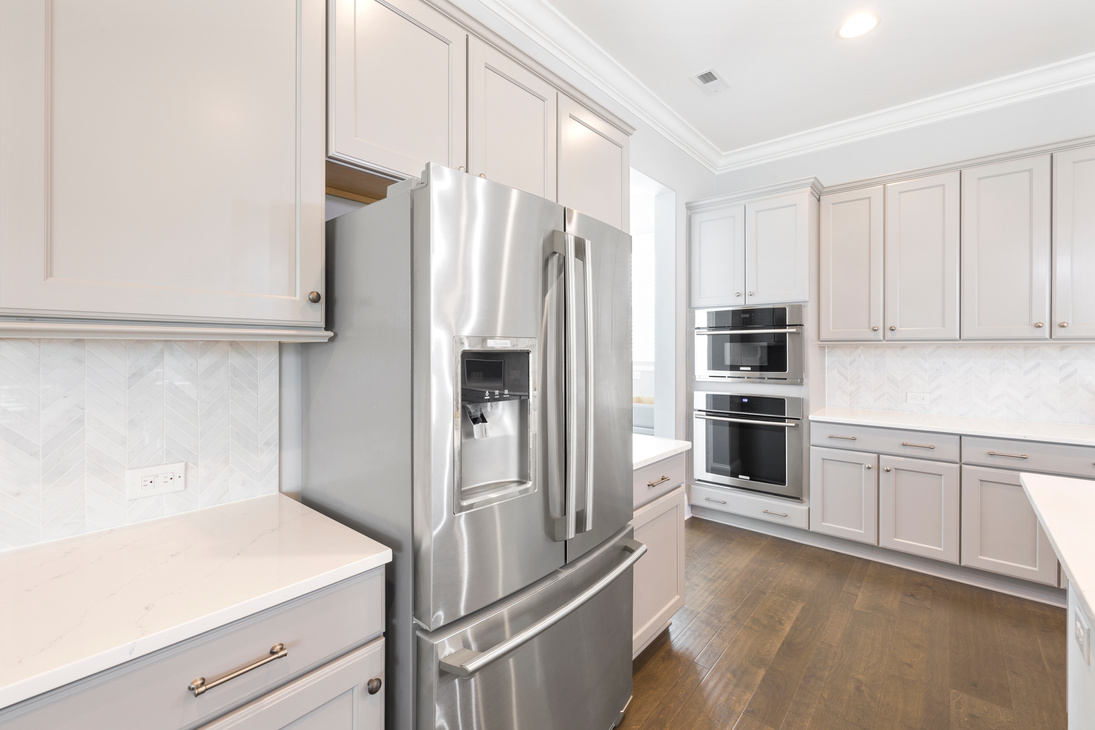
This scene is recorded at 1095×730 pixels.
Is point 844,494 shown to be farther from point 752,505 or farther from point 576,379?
point 576,379

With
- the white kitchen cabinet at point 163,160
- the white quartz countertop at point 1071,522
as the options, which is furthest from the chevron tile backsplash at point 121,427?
the white quartz countertop at point 1071,522

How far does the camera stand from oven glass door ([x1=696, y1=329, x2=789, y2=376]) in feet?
11.0

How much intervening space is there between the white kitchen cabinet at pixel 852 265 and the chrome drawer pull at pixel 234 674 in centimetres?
353

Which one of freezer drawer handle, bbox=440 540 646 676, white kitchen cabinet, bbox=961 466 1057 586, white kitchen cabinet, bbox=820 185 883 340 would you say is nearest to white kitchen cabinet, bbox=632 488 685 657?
freezer drawer handle, bbox=440 540 646 676

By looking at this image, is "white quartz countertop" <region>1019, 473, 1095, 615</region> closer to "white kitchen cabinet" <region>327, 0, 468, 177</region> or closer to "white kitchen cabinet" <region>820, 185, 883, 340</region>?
"white kitchen cabinet" <region>327, 0, 468, 177</region>

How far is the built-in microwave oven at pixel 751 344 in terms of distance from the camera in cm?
330

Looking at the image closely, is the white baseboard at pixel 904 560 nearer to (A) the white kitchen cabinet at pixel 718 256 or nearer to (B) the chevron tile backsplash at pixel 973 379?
(B) the chevron tile backsplash at pixel 973 379


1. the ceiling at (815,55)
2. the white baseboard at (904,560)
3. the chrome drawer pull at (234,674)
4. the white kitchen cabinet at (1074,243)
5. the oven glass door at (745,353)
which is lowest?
the white baseboard at (904,560)

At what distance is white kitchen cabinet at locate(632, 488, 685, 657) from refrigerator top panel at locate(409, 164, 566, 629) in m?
0.72

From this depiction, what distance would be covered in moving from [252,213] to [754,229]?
3.22 metres

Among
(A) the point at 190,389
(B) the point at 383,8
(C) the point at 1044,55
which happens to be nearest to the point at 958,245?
(C) the point at 1044,55

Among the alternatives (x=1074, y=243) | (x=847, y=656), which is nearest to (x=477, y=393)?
(x=847, y=656)

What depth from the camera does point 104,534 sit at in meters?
1.26

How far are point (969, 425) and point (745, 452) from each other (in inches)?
49.4
